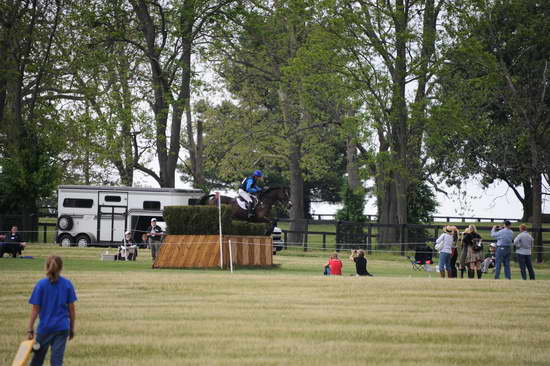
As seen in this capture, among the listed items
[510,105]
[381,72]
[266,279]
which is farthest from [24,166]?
[266,279]

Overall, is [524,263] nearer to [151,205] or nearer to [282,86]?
[151,205]

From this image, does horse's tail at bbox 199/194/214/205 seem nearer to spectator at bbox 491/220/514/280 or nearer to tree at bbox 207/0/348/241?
tree at bbox 207/0/348/241

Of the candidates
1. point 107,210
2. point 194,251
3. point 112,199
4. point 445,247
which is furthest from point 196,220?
point 107,210

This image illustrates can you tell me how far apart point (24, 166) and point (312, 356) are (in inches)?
1488

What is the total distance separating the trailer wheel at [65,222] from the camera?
46.0 meters

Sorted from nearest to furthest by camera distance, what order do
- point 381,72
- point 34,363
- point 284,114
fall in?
point 34,363 < point 381,72 < point 284,114

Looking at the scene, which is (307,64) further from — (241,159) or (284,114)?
(241,159)

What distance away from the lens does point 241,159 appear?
61594 millimetres

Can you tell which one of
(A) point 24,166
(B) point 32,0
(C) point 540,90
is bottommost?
(A) point 24,166

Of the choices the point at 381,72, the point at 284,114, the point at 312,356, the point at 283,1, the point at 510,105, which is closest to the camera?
the point at 312,356

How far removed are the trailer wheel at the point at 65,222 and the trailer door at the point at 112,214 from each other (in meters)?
1.28

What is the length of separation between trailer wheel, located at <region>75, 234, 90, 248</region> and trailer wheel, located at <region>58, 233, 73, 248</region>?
0.28 meters

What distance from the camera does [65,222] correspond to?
1809 inches

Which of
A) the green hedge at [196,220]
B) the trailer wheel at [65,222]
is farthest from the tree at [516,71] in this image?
the trailer wheel at [65,222]
